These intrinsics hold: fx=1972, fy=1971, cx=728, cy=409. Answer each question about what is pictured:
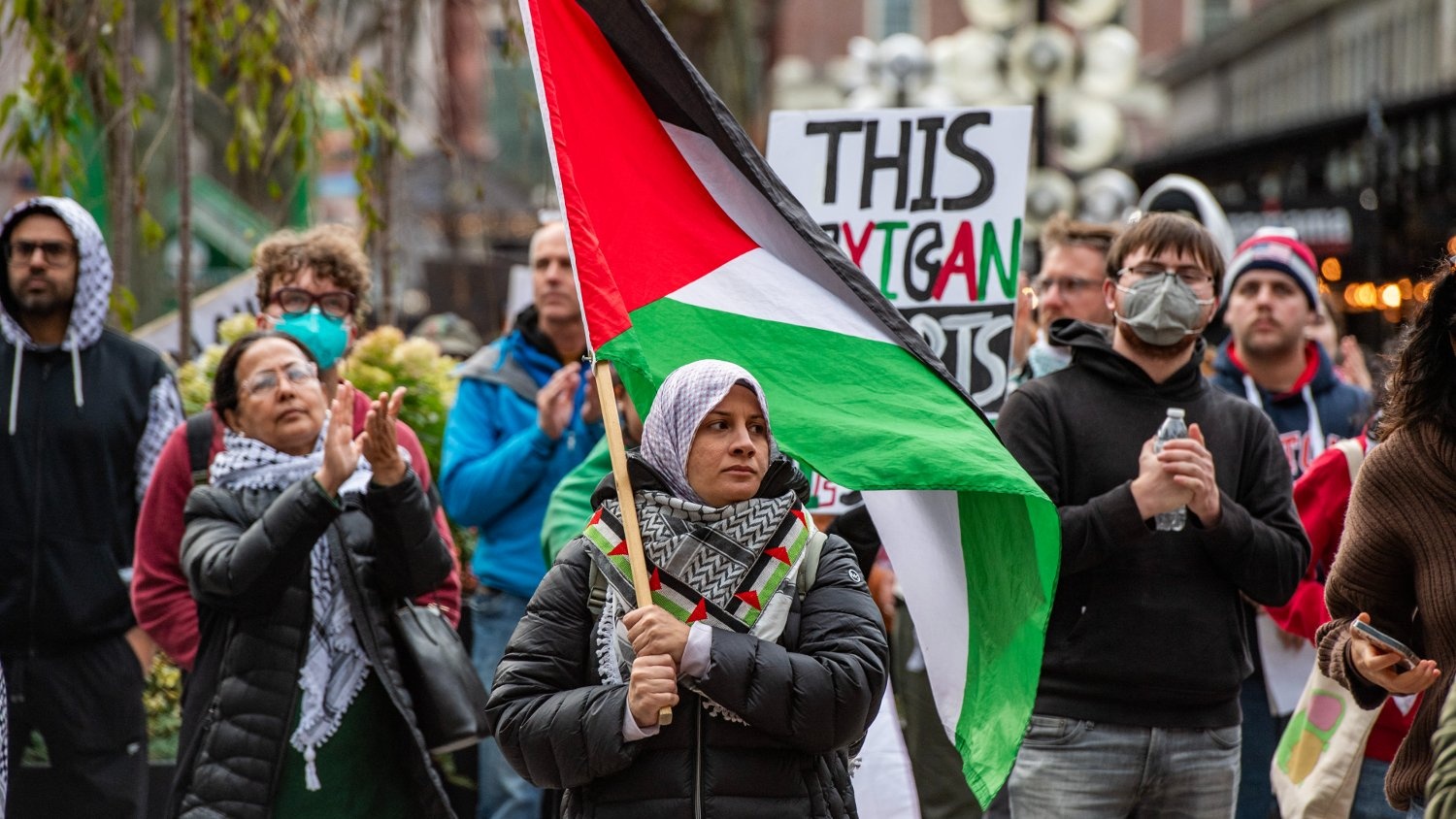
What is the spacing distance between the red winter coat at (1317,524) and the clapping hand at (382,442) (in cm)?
256

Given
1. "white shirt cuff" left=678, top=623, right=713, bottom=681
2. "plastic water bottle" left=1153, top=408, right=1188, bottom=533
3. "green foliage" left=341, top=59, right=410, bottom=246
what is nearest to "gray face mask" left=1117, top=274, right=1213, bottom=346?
"plastic water bottle" left=1153, top=408, right=1188, bottom=533

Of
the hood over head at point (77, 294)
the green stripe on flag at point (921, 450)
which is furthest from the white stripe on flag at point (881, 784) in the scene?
the hood over head at point (77, 294)

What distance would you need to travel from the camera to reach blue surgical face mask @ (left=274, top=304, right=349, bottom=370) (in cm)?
609

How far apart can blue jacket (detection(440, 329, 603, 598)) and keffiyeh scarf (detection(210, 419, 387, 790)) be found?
1188mm

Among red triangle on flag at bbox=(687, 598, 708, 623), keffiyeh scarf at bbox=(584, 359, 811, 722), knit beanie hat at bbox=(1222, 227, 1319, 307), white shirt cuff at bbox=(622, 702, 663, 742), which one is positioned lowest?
white shirt cuff at bbox=(622, 702, 663, 742)

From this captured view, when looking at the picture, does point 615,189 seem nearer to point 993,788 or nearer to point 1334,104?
point 993,788

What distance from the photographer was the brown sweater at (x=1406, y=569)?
4172 mm

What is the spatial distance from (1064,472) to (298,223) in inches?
282

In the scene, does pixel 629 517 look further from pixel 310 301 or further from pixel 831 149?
pixel 310 301

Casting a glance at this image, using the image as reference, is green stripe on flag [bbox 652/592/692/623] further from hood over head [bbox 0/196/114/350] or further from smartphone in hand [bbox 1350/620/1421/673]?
hood over head [bbox 0/196/114/350]

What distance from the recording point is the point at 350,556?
548 centimetres

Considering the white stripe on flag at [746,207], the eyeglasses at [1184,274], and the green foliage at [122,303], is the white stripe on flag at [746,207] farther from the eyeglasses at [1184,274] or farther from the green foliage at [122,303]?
the green foliage at [122,303]

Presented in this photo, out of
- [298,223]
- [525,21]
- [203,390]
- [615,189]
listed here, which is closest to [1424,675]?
[615,189]

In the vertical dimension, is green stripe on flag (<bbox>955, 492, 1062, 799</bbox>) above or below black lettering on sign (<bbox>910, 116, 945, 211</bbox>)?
below
